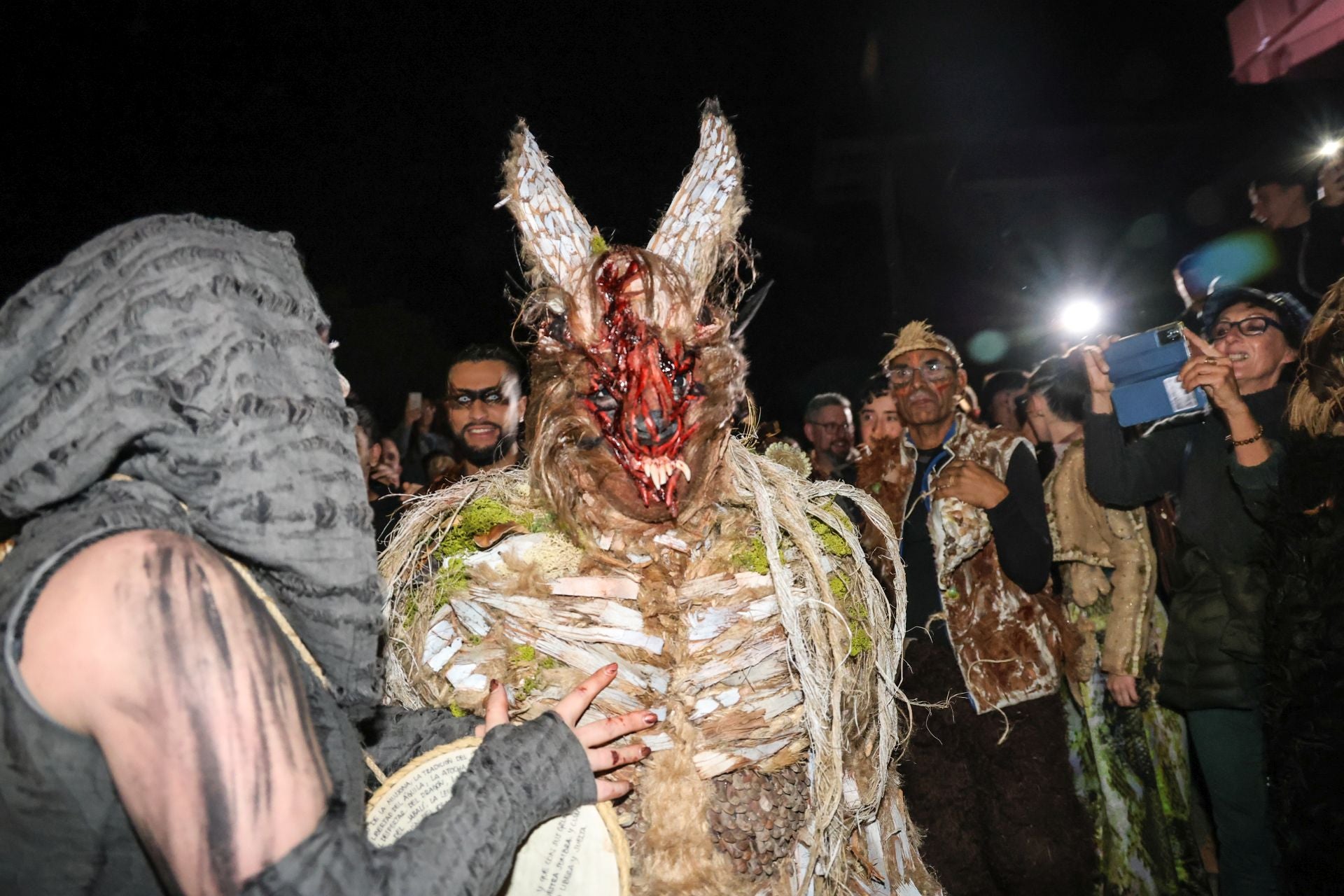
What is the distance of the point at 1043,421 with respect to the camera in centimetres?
465

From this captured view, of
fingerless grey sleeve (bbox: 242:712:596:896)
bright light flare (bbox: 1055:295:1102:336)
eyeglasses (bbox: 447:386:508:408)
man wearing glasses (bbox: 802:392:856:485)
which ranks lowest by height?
fingerless grey sleeve (bbox: 242:712:596:896)

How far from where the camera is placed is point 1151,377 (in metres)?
3.12

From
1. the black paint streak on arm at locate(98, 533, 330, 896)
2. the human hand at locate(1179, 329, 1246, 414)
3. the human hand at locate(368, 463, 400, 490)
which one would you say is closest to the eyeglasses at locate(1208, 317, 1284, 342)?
the human hand at locate(1179, 329, 1246, 414)

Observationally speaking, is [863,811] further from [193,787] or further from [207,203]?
[207,203]

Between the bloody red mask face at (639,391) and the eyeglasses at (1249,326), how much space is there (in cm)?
235

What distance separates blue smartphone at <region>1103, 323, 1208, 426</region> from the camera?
301cm

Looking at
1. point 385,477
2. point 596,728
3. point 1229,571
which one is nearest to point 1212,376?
point 1229,571

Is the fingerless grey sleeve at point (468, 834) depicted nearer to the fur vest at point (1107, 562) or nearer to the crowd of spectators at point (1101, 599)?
the crowd of spectators at point (1101, 599)

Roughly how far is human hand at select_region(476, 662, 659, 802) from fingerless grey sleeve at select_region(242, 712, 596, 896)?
100 millimetres

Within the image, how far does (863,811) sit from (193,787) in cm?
157

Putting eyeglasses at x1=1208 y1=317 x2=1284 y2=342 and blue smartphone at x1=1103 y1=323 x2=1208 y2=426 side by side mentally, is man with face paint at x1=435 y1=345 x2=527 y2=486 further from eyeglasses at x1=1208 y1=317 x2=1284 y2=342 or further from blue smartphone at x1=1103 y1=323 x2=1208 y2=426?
eyeglasses at x1=1208 y1=317 x2=1284 y2=342

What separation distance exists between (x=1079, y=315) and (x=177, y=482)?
610 centimetres

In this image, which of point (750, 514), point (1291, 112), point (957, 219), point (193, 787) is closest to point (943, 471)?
point (750, 514)

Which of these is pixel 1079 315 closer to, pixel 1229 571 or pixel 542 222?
pixel 1229 571
